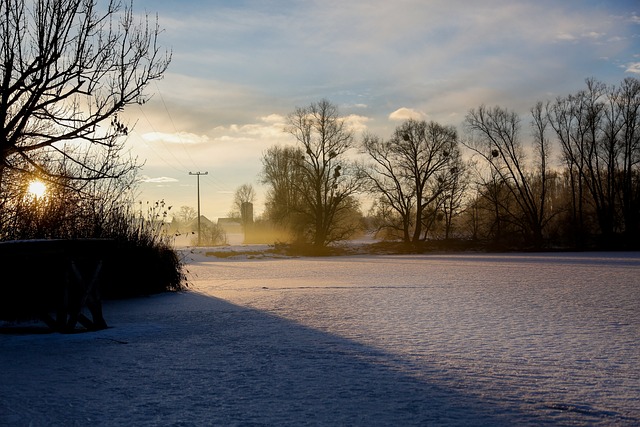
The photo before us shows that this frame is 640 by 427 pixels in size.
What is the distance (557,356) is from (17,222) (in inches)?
468

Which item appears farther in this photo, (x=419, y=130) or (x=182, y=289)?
(x=419, y=130)

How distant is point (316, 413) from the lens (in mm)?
4949

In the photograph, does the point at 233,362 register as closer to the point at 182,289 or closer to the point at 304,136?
the point at 182,289

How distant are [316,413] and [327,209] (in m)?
44.2

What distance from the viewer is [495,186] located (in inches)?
1959

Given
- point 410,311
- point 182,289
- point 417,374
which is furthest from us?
point 182,289

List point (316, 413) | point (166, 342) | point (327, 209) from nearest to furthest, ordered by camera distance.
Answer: point (316, 413) < point (166, 342) < point (327, 209)

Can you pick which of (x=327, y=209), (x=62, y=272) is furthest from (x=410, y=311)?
(x=327, y=209)

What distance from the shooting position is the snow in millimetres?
4973

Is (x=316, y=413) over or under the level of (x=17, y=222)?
under

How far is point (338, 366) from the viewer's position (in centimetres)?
670

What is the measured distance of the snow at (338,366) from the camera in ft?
16.3

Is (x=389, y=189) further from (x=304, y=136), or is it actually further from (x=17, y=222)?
(x=17, y=222)

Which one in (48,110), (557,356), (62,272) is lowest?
(557,356)
